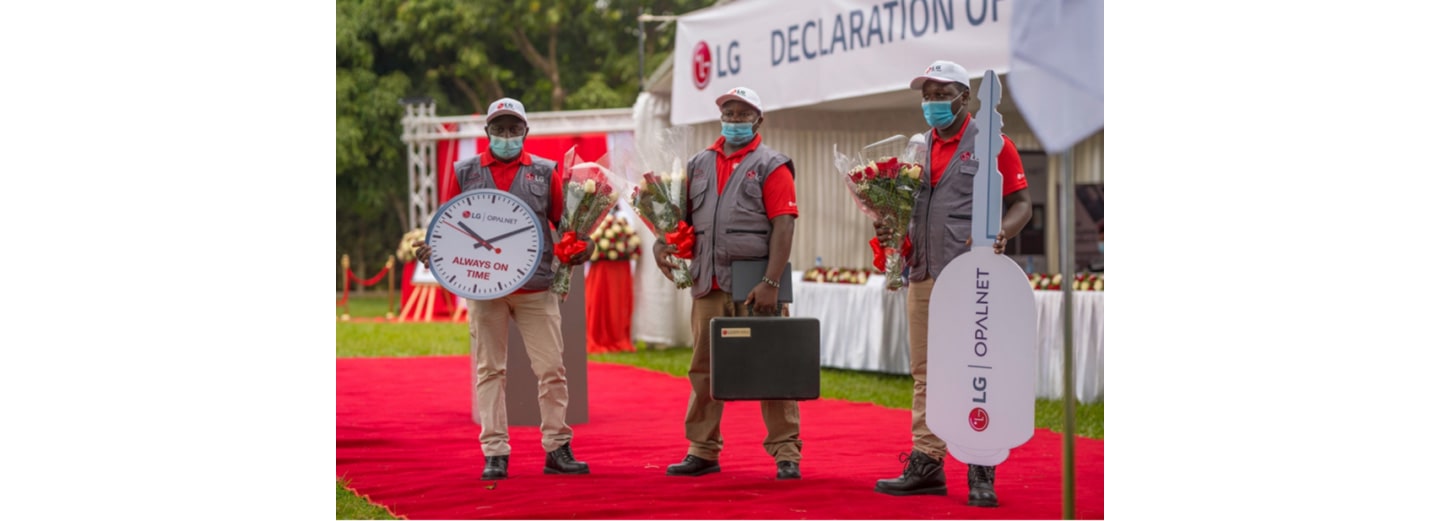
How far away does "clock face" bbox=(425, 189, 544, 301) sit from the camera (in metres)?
5.40

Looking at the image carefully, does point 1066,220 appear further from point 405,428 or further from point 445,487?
point 405,428

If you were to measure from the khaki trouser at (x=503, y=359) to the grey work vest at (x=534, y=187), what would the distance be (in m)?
0.10

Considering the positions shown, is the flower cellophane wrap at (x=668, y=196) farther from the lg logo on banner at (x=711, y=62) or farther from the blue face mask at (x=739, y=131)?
the lg logo on banner at (x=711, y=62)

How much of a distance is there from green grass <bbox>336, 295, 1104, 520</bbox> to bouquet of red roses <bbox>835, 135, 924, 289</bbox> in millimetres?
1479

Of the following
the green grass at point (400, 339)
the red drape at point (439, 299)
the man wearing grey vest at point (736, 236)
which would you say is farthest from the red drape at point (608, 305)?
the man wearing grey vest at point (736, 236)

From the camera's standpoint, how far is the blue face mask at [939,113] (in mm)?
4820

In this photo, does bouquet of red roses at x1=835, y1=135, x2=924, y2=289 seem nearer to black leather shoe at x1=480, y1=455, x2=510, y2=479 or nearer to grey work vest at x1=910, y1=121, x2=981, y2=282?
grey work vest at x1=910, y1=121, x2=981, y2=282

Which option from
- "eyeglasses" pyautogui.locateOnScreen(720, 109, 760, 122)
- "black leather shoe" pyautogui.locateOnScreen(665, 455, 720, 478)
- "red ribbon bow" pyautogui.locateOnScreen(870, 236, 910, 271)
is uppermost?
"eyeglasses" pyautogui.locateOnScreen(720, 109, 760, 122)

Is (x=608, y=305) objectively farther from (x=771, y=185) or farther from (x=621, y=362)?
(x=771, y=185)

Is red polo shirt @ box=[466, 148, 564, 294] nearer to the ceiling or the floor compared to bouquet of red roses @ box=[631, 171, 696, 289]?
nearer to the ceiling

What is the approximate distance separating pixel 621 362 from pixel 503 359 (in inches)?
230

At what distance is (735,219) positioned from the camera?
530cm

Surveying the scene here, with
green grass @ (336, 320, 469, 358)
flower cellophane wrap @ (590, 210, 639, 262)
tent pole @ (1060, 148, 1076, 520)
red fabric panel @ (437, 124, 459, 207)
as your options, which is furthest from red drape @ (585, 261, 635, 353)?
tent pole @ (1060, 148, 1076, 520)

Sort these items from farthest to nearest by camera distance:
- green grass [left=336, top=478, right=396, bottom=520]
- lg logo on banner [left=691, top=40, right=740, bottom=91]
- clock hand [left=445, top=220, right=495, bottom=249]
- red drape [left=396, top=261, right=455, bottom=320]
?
red drape [left=396, top=261, right=455, bottom=320]
lg logo on banner [left=691, top=40, right=740, bottom=91]
clock hand [left=445, top=220, right=495, bottom=249]
green grass [left=336, top=478, right=396, bottom=520]
